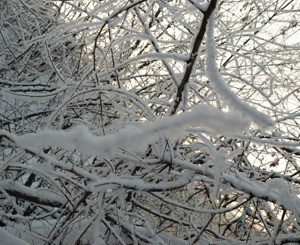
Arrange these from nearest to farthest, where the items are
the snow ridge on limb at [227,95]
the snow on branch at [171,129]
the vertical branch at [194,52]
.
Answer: the snow on branch at [171,129], the snow ridge on limb at [227,95], the vertical branch at [194,52]

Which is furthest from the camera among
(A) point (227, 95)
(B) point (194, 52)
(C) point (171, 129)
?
(B) point (194, 52)

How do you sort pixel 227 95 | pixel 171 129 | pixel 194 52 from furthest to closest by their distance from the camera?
pixel 194 52 < pixel 227 95 < pixel 171 129

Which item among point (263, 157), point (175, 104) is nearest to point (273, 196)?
point (175, 104)

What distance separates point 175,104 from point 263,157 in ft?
7.80

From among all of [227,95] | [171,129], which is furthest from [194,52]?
[171,129]

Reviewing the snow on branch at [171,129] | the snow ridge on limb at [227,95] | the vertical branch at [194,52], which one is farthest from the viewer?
the vertical branch at [194,52]

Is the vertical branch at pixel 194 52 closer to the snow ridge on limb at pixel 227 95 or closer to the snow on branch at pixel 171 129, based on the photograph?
the snow ridge on limb at pixel 227 95

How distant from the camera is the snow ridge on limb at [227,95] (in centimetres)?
60

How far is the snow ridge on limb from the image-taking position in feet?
1.96

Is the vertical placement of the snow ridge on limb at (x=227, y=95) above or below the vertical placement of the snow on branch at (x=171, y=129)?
above

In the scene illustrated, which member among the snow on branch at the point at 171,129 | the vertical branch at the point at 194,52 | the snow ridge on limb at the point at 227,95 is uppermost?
the vertical branch at the point at 194,52

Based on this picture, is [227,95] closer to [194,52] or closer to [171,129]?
A: [171,129]

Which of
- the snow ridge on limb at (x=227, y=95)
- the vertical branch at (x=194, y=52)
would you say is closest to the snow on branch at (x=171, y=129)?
the snow ridge on limb at (x=227, y=95)

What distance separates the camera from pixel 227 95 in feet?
2.13
